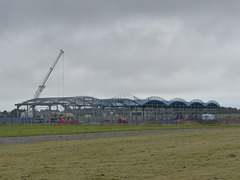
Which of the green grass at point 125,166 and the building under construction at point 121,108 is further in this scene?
the building under construction at point 121,108

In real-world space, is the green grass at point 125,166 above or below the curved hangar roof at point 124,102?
below

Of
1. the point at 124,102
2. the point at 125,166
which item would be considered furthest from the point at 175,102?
the point at 125,166

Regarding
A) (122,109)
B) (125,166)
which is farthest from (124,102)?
(125,166)

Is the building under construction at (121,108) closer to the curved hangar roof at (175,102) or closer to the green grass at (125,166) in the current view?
the curved hangar roof at (175,102)

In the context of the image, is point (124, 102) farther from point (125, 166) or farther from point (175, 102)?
point (125, 166)

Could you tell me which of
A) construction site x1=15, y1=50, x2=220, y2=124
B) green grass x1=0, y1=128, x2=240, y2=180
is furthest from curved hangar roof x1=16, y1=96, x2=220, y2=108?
A: green grass x1=0, y1=128, x2=240, y2=180


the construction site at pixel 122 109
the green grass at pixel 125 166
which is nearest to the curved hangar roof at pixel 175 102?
the construction site at pixel 122 109

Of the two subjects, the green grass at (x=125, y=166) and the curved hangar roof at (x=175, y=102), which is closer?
the green grass at (x=125, y=166)

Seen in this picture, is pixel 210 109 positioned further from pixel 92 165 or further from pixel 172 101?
pixel 92 165

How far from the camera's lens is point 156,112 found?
84.1 m

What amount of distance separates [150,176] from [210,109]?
7881 centimetres

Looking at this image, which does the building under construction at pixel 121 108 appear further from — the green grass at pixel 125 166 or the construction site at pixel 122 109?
the green grass at pixel 125 166

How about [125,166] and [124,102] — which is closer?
[125,166]

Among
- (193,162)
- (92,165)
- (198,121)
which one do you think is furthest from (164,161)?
(198,121)
